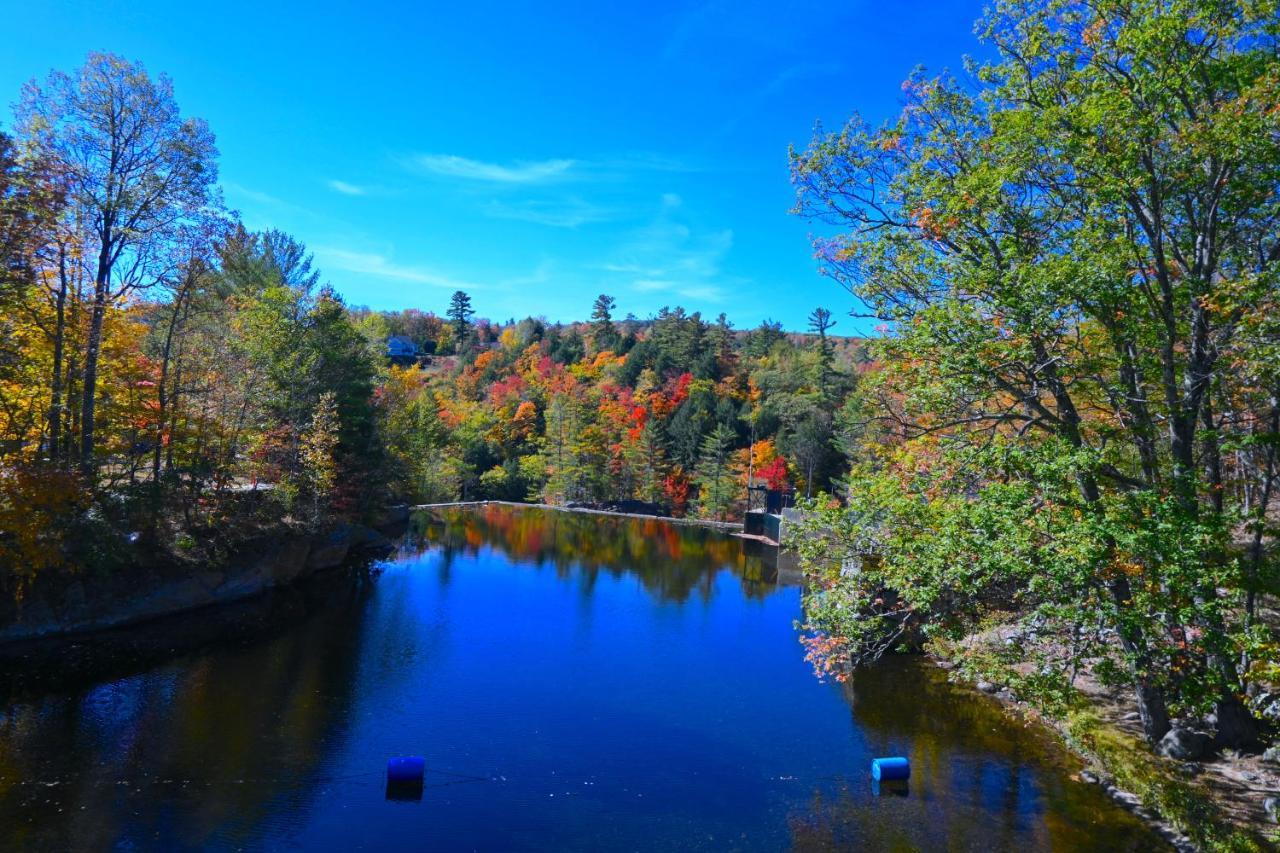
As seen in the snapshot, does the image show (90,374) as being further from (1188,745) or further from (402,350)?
(402,350)

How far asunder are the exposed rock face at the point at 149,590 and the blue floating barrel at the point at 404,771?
1101cm

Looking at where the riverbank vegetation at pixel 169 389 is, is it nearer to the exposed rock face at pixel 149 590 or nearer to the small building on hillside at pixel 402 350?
the exposed rock face at pixel 149 590

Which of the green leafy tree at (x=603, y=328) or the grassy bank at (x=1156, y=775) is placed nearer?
the grassy bank at (x=1156, y=775)

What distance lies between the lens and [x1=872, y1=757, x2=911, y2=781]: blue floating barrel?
11.6 metres

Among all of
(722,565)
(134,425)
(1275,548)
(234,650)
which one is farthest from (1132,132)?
(722,565)

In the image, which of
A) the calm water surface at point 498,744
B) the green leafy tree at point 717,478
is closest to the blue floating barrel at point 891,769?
the calm water surface at point 498,744

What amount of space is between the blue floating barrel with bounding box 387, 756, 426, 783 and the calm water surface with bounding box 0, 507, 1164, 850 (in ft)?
1.08

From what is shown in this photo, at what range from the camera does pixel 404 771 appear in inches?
425

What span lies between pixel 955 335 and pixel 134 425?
20.8m

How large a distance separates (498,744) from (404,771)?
223 cm

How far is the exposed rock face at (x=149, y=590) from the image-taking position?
1603 cm

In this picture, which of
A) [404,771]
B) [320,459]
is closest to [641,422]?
[320,459]

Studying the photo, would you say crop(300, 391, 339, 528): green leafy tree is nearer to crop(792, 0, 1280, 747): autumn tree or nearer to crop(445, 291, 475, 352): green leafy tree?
crop(792, 0, 1280, 747): autumn tree

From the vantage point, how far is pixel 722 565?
34.7m
